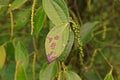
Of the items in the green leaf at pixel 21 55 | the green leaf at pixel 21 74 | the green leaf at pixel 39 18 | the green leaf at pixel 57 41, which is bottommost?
the green leaf at pixel 21 74

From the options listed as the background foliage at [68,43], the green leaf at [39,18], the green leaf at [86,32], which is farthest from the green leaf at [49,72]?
the green leaf at [86,32]

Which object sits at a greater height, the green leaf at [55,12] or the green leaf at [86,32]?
the green leaf at [55,12]

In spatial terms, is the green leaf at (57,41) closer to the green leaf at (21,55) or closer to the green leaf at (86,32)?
the green leaf at (21,55)

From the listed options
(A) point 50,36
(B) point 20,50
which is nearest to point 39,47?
(B) point 20,50

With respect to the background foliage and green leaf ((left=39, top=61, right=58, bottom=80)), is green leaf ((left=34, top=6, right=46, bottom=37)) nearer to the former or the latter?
the background foliage

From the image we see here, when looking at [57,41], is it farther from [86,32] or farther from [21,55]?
[86,32]

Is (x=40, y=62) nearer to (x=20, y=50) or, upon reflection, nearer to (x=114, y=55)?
(x=114, y=55)

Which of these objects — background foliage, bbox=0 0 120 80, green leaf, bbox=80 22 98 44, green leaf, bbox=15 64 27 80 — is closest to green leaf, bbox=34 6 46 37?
background foliage, bbox=0 0 120 80

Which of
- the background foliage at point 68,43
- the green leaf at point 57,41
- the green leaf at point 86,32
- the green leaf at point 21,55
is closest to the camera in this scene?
the green leaf at point 57,41
